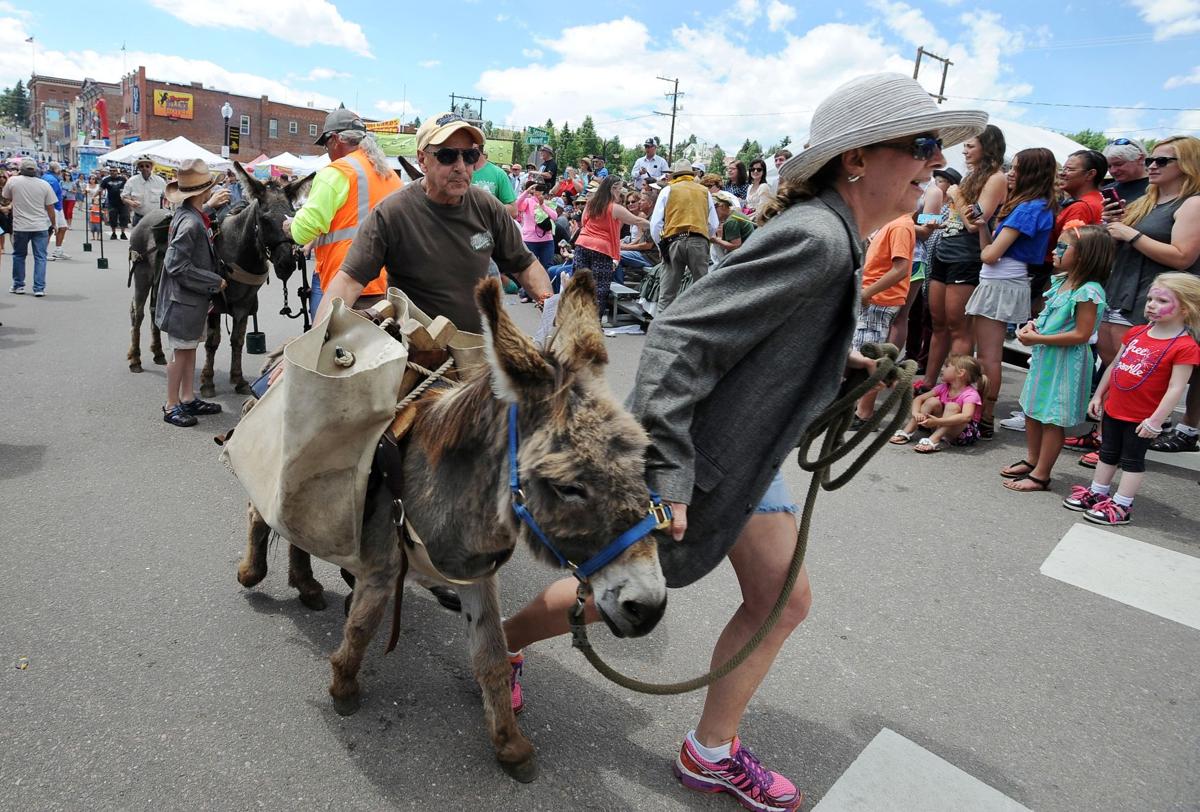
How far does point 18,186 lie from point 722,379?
14464 millimetres

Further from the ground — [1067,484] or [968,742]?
[1067,484]

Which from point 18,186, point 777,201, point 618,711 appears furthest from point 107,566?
point 18,186

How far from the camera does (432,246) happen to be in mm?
3439

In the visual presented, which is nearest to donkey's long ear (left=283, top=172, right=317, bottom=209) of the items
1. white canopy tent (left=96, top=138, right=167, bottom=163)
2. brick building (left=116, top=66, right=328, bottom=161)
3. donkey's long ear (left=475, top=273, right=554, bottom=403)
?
donkey's long ear (left=475, top=273, right=554, bottom=403)

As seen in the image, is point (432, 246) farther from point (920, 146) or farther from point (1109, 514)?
point (1109, 514)

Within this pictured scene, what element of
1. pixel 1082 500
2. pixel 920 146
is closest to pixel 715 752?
pixel 920 146

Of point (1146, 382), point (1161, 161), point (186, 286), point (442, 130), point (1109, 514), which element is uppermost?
point (1161, 161)

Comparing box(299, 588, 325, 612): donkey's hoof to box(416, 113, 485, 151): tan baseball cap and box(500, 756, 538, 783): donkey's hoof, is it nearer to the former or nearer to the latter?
box(500, 756, 538, 783): donkey's hoof

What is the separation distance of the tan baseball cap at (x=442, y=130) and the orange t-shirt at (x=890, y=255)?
3.48 meters

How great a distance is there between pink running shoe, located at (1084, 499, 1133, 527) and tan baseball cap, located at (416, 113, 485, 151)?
4.73m

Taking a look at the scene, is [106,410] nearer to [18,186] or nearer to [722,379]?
[722,379]

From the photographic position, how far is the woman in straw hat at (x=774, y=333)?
1.78m

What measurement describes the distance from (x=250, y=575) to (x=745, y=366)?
2770 millimetres

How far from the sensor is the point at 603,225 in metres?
9.91
